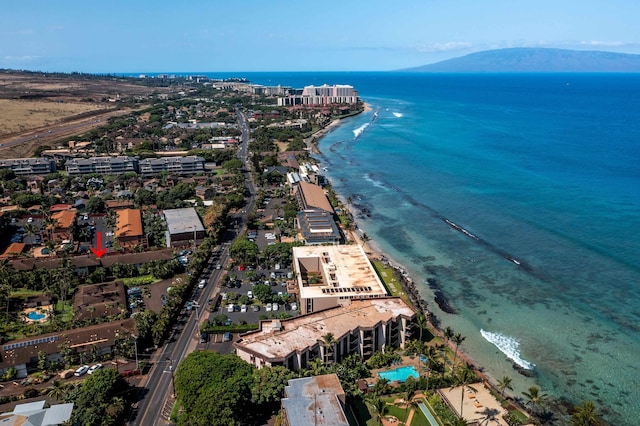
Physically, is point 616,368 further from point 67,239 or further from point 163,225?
point 67,239

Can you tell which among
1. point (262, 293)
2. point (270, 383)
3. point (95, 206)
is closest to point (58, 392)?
point (270, 383)

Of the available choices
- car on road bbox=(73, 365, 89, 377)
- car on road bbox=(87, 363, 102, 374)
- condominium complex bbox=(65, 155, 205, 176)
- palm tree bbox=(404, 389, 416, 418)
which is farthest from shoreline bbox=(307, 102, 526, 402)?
condominium complex bbox=(65, 155, 205, 176)

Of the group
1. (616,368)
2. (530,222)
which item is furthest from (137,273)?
(530,222)

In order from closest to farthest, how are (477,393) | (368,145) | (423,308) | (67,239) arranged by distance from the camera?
(477,393) < (423,308) < (67,239) < (368,145)

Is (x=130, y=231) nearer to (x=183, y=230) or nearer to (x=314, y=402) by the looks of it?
(x=183, y=230)

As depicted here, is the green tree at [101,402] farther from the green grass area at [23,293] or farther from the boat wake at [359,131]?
the boat wake at [359,131]

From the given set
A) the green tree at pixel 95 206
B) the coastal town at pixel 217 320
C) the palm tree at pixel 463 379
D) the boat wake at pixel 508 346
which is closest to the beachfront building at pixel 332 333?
the coastal town at pixel 217 320
